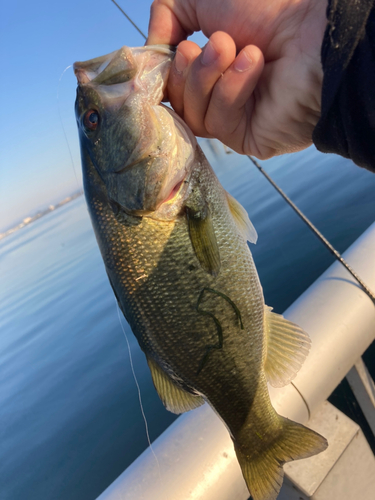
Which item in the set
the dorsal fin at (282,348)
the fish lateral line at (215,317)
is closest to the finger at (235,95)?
the fish lateral line at (215,317)

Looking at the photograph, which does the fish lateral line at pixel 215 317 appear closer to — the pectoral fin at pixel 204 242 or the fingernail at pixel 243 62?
the pectoral fin at pixel 204 242

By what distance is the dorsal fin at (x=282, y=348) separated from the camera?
69.4 inches

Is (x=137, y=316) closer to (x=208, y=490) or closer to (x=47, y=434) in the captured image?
(x=208, y=490)

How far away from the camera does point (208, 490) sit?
2463 millimetres

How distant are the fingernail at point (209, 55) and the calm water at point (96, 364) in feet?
15.2

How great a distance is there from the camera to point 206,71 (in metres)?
1.43

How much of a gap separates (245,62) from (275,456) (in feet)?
6.32

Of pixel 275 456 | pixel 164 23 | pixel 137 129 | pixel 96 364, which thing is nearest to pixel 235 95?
pixel 137 129

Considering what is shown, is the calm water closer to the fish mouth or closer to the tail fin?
the tail fin

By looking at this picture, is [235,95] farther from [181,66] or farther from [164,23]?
[164,23]

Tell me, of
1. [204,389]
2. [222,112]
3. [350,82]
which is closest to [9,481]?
[204,389]

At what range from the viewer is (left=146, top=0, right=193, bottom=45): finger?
1.67 meters

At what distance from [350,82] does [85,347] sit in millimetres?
7624

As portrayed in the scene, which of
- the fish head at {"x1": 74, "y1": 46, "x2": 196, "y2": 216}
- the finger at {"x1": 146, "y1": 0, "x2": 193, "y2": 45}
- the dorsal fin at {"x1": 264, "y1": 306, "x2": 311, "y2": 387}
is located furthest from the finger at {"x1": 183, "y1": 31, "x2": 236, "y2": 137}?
the dorsal fin at {"x1": 264, "y1": 306, "x2": 311, "y2": 387}
